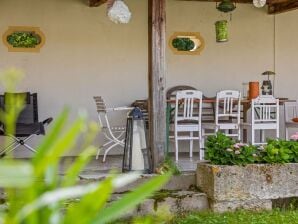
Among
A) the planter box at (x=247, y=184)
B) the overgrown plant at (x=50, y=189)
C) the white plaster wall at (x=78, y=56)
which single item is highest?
the white plaster wall at (x=78, y=56)

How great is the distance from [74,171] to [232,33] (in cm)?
762

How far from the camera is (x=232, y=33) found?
8234mm

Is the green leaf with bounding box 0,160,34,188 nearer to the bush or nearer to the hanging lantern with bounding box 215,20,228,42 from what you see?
the bush

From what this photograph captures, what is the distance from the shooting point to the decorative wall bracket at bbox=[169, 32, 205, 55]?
7.96 metres

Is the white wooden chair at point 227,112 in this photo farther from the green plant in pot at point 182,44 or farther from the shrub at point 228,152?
the shrub at point 228,152

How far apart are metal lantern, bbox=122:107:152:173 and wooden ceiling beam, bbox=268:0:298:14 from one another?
3.17 meters

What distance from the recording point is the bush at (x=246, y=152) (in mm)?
5055

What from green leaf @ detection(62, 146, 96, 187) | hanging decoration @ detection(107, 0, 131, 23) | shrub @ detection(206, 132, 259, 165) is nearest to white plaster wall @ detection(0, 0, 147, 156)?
hanging decoration @ detection(107, 0, 131, 23)

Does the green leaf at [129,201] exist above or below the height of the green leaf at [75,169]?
below

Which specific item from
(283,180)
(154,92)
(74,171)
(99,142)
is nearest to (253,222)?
(283,180)

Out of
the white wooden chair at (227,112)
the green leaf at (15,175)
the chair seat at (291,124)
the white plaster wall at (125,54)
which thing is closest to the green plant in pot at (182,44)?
the white plaster wall at (125,54)

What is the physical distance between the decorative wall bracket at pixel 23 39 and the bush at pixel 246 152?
3119 millimetres

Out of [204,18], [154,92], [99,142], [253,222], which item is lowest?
[253,222]

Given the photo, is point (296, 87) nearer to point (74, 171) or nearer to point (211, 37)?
point (211, 37)
